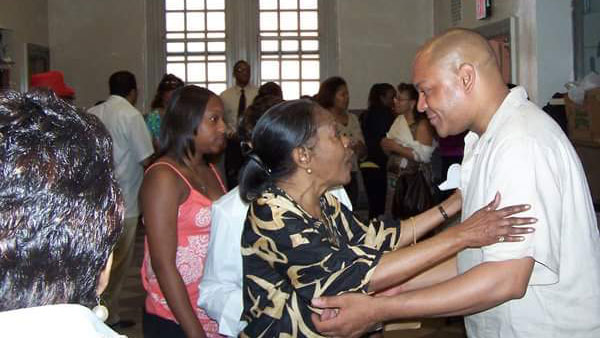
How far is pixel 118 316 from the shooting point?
18.4ft

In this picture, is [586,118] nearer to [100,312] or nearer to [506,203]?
[506,203]

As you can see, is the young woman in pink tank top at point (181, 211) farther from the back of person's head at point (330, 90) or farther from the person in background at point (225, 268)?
the back of person's head at point (330, 90)

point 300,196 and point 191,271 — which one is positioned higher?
point 300,196

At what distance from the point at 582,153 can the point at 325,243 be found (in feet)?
13.7

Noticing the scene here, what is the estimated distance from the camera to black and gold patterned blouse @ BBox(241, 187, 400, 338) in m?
2.04

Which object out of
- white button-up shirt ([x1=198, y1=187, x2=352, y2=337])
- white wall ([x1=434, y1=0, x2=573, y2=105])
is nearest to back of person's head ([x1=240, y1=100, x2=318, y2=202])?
white button-up shirt ([x1=198, y1=187, x2=352, y2=337])

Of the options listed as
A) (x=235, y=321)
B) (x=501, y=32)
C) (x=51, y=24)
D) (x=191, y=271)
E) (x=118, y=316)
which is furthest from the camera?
(x=51, y=24)

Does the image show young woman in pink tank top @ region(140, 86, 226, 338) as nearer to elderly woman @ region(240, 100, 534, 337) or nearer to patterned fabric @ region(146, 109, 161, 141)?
elderly woman @ region(240, 100, 534, 337)

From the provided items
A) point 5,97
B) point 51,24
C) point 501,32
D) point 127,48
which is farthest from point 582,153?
point 51,24

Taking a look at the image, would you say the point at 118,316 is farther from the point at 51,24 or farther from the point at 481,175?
the point at 51,24

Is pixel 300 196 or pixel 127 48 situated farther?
pixel 127 48

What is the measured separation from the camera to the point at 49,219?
3.39 ft

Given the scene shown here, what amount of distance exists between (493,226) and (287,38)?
10.6 m

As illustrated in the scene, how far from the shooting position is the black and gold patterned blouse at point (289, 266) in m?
2.04
